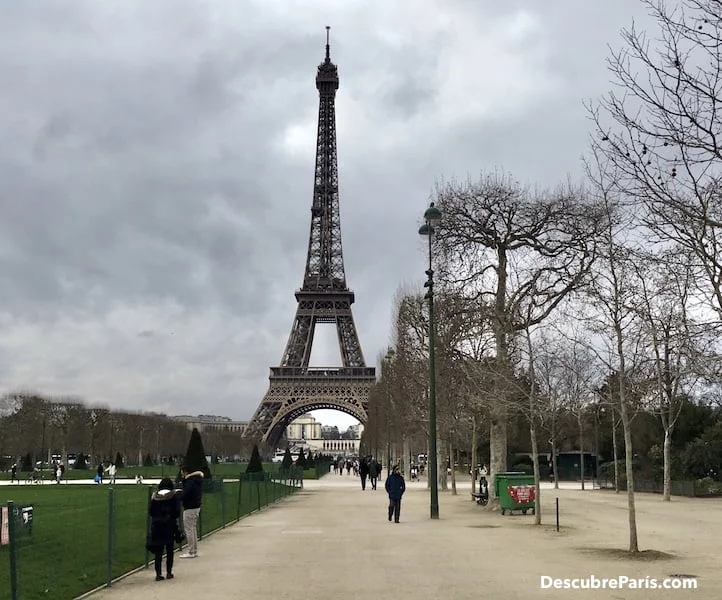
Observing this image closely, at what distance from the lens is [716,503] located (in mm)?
34719

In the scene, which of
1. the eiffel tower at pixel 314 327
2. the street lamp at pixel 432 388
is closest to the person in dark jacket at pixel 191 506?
the street lamp at pixel 432 388

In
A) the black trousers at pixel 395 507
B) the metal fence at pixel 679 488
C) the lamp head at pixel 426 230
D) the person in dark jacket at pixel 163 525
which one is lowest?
the metal fence at pixel 679 488

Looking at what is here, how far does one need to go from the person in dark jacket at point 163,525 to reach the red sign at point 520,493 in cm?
1541

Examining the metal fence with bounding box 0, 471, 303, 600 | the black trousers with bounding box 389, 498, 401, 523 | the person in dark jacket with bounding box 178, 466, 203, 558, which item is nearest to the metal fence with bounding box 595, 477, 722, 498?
the black trousers with bounding box 389, 498, 401, 523

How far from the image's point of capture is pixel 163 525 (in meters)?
12.8

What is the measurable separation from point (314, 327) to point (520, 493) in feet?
280

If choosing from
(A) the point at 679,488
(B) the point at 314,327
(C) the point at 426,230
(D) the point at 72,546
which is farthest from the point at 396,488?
(B) the point at 314,327

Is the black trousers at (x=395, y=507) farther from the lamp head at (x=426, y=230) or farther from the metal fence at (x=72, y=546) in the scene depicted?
the lamp head at (x=426, y=230)

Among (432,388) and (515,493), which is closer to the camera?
(432,388)

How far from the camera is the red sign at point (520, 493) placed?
26.2 metres

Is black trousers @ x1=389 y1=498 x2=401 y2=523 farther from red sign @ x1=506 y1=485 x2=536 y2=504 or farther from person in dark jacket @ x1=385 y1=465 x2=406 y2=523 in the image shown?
red sign @ x1=506 y1=485 x2=536 y2=504

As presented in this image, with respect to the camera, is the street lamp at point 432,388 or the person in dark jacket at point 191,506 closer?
the person in dark jacket at point 191,506

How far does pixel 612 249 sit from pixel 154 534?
33.1 feet

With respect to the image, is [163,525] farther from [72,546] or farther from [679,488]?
[679,488]
